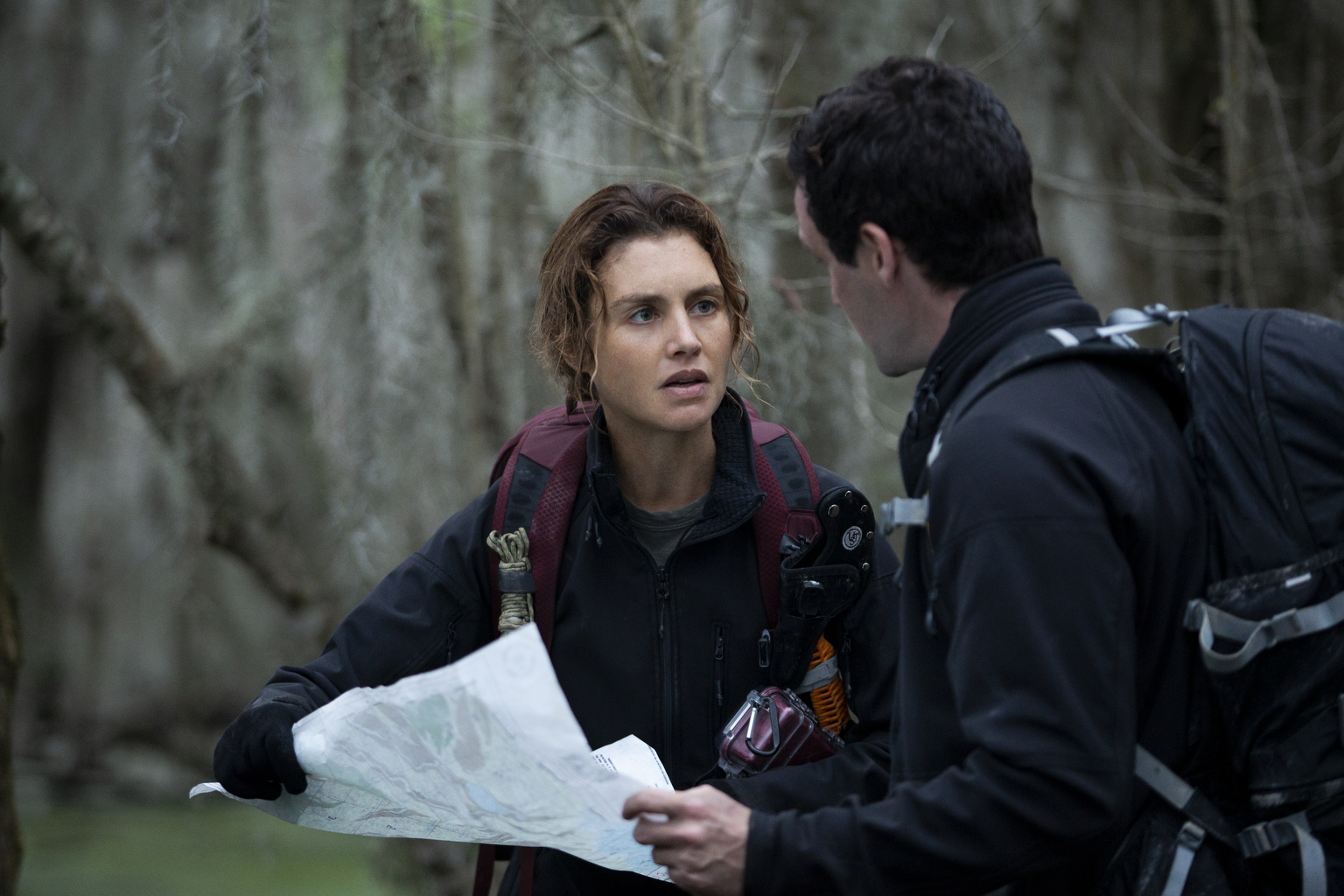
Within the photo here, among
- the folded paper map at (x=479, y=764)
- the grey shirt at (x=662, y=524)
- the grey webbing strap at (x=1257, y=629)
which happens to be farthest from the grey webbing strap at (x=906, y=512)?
the grey shirt at (x=662, y=524)

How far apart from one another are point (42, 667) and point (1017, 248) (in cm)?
607

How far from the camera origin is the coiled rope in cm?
172

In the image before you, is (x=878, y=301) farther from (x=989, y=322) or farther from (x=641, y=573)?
(x=641, y=573)

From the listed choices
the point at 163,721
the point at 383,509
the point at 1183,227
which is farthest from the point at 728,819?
the point at 163,721

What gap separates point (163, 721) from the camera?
6191 millimetres

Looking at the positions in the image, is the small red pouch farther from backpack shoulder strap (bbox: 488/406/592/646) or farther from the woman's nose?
the woman's nose

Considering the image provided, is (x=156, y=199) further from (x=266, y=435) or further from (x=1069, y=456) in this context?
(x=266, y=435)

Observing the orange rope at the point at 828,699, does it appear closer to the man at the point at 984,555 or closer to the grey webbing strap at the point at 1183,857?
the man at the point at 984,555

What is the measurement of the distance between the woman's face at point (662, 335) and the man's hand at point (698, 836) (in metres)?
0.65

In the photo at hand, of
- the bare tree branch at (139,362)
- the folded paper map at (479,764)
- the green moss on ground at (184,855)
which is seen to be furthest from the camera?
the green moss on ground at (184,855)

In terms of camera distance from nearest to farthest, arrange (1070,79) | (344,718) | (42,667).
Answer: (344,718) < (1070,79) < (42,667)

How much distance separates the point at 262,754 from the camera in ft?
5.19

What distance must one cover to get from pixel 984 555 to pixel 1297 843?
394 millimetres

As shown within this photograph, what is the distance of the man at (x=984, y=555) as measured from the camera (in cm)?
108
